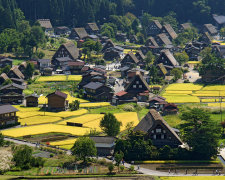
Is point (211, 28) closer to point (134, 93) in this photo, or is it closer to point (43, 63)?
point (43, 63)

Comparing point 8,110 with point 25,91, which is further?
point 25,91

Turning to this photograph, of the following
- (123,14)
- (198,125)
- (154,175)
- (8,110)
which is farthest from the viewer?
(123,14)

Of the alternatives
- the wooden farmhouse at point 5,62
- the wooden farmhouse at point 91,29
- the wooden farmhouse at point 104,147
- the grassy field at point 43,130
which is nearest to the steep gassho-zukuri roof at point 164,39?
the wooden farmhouse at point 91,29

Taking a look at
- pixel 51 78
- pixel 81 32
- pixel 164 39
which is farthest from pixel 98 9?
pixel 51 78

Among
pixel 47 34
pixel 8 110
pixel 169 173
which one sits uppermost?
pixel 47 34

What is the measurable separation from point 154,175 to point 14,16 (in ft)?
271

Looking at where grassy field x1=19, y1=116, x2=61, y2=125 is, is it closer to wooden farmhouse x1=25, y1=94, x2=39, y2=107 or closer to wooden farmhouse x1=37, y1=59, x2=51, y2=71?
wooden farmhouse x1=25, y1=94, x2=39, y2=107

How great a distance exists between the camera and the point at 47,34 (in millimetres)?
134375

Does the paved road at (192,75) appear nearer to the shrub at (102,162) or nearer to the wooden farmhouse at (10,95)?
the wooden farmhouse at (10,95)

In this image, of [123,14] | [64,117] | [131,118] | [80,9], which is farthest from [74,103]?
[123,14]

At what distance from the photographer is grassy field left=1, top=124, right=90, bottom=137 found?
66062 millimetres

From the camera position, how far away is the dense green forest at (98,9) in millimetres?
142625

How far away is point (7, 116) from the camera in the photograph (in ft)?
227

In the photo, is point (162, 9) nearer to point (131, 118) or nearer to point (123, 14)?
point (123, 14)
